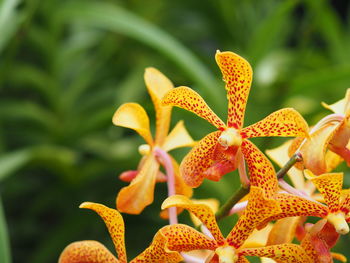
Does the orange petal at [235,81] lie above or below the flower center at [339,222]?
above

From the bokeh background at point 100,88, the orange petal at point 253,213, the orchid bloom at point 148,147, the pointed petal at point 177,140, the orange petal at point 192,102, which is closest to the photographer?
the orange petal at point 253,213

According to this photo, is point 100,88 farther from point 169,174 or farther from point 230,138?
point 230,138

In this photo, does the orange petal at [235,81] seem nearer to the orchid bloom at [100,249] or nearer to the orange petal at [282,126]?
the orange petal at [282,126]

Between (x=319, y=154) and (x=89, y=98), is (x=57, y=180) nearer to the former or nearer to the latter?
(x=89, y=98)

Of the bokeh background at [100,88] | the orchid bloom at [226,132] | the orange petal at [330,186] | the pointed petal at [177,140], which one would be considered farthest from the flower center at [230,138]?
the bokeh background at [100,88]

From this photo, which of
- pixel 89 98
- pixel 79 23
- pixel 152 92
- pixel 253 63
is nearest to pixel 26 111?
pixel 89 98

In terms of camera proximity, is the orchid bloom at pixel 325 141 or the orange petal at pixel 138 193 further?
the orange petal at pixel 138 193

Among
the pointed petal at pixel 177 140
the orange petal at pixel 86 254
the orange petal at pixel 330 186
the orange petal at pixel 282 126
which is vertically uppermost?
the orange petal at pixel 282 126
